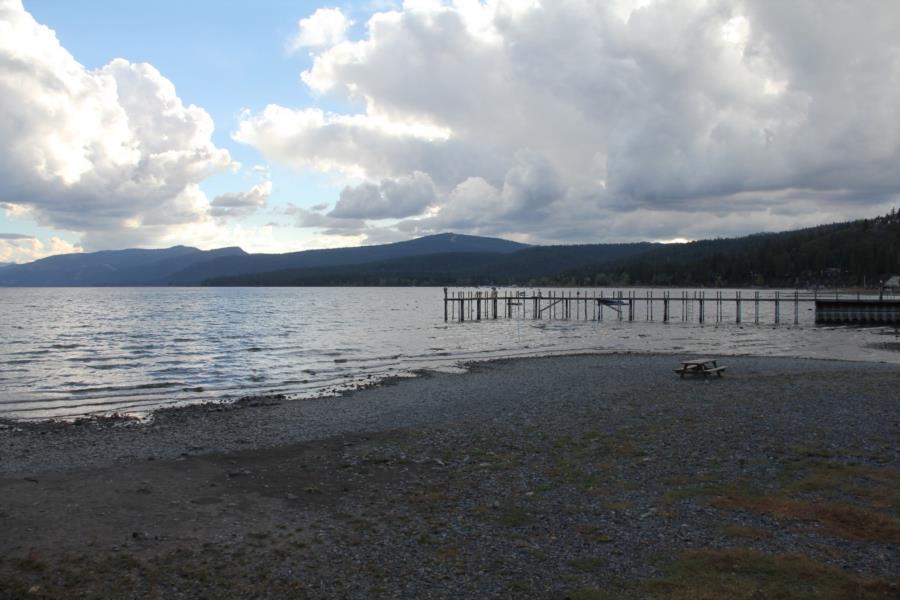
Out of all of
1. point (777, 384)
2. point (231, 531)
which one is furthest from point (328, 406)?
point (777, 384)

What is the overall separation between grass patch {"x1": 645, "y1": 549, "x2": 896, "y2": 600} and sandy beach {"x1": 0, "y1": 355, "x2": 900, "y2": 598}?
32 mm

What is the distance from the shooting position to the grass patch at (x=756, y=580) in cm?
723

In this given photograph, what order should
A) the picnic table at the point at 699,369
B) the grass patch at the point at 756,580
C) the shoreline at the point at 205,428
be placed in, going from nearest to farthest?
1. the grass patch at the point at 756,580
2. the shoreline at the point at 205,428
3. the picnic table at the point at 699,369

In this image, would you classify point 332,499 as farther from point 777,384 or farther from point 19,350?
point 19,350

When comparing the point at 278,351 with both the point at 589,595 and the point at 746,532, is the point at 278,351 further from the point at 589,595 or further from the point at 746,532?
the point at 589,595

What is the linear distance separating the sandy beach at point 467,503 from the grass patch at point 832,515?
0.05 meters

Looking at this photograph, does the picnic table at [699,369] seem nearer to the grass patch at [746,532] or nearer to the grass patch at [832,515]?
the grass patch at [832,515]

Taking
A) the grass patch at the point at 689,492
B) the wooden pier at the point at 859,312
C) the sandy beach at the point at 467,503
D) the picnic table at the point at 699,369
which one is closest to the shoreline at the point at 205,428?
the sandy beach at the point at 467,503

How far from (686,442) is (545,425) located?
3.90 metres

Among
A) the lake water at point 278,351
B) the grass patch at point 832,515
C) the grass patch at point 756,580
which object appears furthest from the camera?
the lake water at point 278,351

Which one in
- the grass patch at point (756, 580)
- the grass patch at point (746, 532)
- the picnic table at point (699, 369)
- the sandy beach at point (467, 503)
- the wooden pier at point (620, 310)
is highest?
the grass patch at point (756, 580)

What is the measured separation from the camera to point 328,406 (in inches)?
897

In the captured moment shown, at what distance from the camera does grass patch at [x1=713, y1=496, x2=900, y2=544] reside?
9031mm

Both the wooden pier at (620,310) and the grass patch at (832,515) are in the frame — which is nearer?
the grass patch at (832,515)
